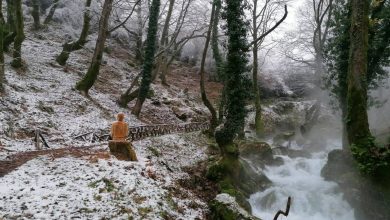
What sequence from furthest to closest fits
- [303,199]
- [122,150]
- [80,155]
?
[303,199]
[122,150]
[80,155]

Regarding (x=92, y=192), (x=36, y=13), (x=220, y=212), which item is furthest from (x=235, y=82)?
(x=36, y=13)

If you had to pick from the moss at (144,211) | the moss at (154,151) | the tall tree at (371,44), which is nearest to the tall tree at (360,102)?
the tall tree at (371,44)

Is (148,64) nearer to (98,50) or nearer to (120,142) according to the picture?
(98,50)

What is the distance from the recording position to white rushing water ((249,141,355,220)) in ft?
45.3

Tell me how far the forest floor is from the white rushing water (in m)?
2.68

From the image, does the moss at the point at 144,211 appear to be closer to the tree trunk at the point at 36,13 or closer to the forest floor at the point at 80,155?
the forest floor at the point at 80,155

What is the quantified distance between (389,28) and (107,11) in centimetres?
1422

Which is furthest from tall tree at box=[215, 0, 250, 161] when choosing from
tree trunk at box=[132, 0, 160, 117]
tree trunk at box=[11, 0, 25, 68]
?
tree trunk at box=[11, 0, 25, 68]

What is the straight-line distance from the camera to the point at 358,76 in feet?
40.4

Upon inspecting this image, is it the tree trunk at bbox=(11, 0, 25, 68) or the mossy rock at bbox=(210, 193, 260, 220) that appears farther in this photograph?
the tree trunk at bbox=(11, 0, 25, 68)

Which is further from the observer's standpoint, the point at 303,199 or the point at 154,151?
the point at 303,199

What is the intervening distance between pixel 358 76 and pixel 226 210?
21.5 feet

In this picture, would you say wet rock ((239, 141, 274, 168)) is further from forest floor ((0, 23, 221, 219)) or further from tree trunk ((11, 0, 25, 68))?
tree trunk ((11, 0, 25, 68))

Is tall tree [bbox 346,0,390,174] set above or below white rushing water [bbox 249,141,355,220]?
above
